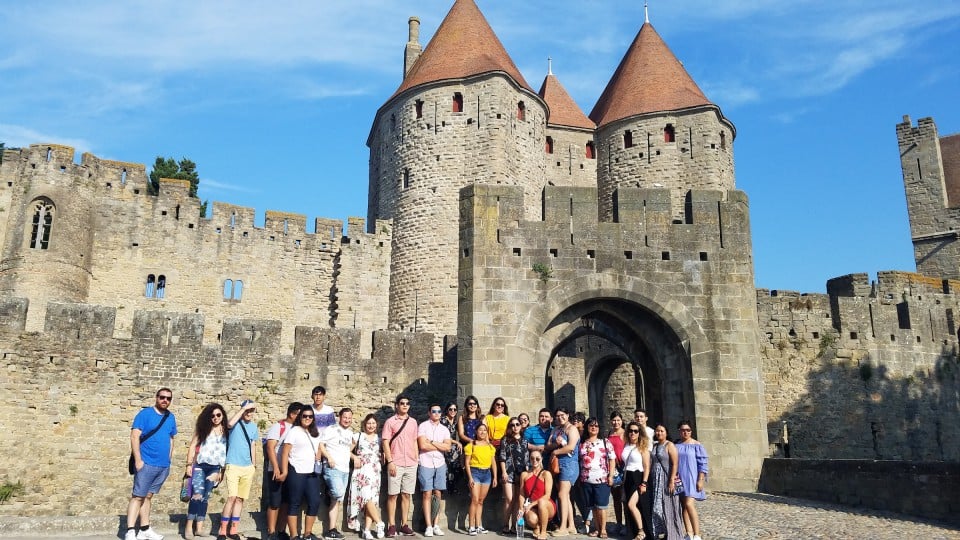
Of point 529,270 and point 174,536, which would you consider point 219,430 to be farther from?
point 529,270

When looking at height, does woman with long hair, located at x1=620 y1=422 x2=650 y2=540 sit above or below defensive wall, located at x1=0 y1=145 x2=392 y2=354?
below

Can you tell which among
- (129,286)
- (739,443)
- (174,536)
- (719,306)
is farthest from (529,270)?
(129,286)

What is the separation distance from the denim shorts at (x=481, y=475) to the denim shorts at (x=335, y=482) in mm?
1479

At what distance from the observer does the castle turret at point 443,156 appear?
2830 centimetres

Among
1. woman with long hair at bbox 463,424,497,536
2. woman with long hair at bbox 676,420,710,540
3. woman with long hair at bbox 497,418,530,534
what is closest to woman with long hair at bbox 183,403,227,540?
woman with long hair at bbox 463,424,497,536

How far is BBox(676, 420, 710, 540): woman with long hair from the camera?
28.5ft

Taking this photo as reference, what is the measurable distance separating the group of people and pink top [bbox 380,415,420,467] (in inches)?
0.5

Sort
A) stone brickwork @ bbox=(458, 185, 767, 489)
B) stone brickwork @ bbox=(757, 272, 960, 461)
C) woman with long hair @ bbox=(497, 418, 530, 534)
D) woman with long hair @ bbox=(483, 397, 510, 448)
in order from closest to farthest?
1. woman with long hair @ bbox=(497, 418, 530, 534)
2. woman with long hair @ bbox=(483, 397, 510, 448)
3. stone brickwork @ bbox=(458, 185, 767, 489)
4. stone brickwork @ bbox=(757, 272, 960, 461)

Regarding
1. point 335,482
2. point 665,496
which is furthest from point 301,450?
point 665,496

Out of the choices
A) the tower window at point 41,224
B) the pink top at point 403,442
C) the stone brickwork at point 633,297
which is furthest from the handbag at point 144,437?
the tower window at point 41,224

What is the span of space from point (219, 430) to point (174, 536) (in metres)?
1.11

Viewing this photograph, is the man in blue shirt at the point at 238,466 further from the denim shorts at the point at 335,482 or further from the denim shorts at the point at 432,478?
the denim shorts at the point at 432,478

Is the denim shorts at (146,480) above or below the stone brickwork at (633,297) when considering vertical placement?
below

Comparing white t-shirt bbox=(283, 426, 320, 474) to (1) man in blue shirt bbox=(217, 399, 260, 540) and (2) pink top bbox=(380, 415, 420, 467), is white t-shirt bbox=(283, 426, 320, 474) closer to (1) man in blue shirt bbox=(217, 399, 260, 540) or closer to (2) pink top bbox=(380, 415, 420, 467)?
(1) man in blue shirt bbox=(217, 399, 260, 540)
